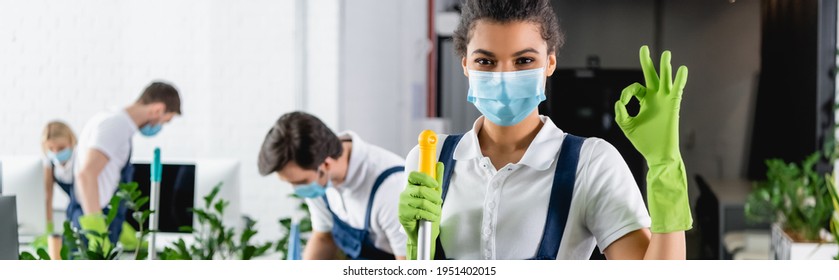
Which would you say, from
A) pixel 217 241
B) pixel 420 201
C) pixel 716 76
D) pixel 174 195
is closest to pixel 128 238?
pixel 174 195

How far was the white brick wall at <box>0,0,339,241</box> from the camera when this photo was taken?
2.12 metres

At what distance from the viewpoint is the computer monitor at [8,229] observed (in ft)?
5.69

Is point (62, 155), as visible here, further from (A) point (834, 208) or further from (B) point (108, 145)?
(A) point (834, 208)

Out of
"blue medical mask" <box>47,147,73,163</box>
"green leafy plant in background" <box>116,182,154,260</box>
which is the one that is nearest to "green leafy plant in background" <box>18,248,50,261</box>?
"green leafy plant in background" <box>116,182,154,260</box>

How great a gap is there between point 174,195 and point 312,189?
41 centimetres

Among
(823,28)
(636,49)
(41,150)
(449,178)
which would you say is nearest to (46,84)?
(41,150)

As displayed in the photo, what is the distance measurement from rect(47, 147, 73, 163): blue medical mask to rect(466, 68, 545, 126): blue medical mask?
3.74 feet

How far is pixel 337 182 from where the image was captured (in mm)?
1942

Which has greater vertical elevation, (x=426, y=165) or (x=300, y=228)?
(x=426, y=165)

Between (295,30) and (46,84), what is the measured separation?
66 cm

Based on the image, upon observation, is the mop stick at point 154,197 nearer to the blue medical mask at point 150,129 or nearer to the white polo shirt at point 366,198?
the blue medical mask at point 150,129

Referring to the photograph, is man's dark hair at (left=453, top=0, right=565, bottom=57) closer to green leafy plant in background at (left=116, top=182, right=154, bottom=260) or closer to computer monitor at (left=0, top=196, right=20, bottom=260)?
green leafy plant in background at (left=116, top=182, right=154, bottom=260)

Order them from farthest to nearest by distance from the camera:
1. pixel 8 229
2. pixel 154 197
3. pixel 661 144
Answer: pixel 154 197
pixel 8 229
pixel 661 144

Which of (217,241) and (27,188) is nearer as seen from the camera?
(217,241)
